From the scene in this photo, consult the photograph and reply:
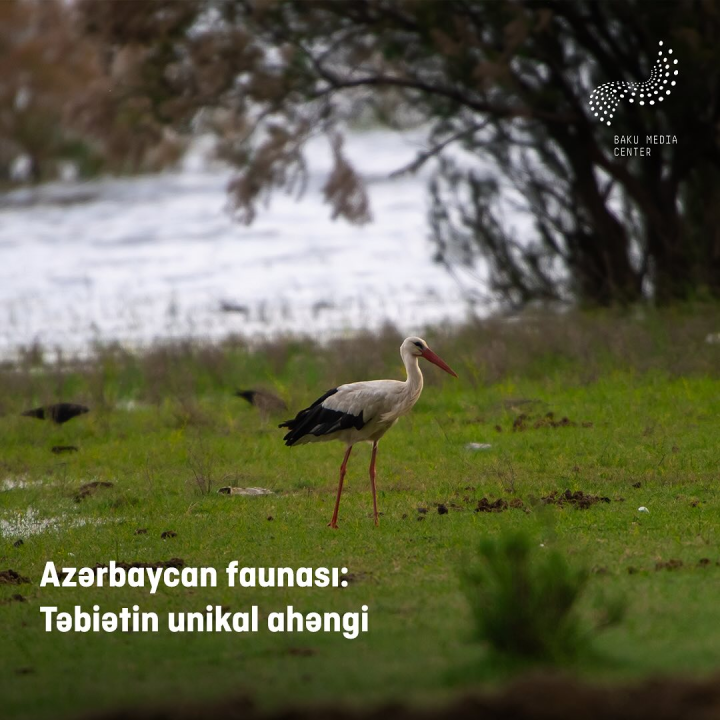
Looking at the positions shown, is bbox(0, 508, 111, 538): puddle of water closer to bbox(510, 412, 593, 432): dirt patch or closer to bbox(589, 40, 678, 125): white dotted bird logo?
bbox(510, 412, 593, 432): dirt patch

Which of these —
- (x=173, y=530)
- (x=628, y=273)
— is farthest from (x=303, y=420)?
(x=628, y=273)

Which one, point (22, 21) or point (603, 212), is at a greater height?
point (22, 21)

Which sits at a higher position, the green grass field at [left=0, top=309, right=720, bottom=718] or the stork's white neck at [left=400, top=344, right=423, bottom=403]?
the stork's white neck at [left=400, top=344, right=423, bottom=403]

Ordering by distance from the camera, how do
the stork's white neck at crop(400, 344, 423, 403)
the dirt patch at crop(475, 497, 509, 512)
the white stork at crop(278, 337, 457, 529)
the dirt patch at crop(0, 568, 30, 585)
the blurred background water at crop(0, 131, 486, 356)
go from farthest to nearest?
the blurred background water at crop(0, 131, 486, 356), the stork's white neck at crop(400, 344, 423, 403), the white stork at crop(278, 337, 457, 529), the dirt patch at crop(475, 497, 509, 512), the dirt patch at crop(0, 568, 30, 585)

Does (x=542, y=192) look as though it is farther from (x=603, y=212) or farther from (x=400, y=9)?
(x=400, y=9)

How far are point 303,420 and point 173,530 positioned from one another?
122 cm

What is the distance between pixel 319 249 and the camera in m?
35.1

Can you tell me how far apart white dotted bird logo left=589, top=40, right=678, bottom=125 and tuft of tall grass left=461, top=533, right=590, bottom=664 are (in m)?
13.4

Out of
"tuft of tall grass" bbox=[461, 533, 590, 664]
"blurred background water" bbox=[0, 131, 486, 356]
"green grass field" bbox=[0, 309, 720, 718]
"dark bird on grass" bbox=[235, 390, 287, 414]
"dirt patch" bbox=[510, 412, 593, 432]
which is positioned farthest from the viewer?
"blurred background water" bbox=[0, 131, 486, 356]

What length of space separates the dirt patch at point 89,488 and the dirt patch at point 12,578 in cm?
238

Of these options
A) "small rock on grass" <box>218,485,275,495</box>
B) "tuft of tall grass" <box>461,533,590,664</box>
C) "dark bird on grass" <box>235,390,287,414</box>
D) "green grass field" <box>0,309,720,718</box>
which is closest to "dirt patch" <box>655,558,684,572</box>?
"green grass field" <box>0,309,720,718</box>

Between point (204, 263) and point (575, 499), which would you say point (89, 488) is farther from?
point (204, 263)

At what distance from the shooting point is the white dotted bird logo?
1724 cm

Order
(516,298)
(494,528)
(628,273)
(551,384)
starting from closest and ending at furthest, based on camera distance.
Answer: (494,528), (551,384), (628,273), (516,298)
